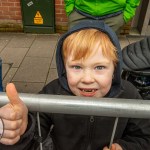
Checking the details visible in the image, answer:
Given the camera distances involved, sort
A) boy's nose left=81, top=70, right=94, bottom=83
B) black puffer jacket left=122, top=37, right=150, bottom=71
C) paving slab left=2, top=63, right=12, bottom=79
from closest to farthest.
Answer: boy's nose left=81, top=70, right=94, bottom=83 < black puffer jacket left=122, top=37, right=150, bottom=71 < paving slab left=2, top=63, right=12, bottom=79

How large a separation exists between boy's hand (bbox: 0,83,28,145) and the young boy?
84mm

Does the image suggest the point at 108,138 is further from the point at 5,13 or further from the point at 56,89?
the point at 5,13

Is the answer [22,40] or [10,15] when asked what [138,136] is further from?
[10,15]

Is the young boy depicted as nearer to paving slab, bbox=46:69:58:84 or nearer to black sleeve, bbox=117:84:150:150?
black sleeve, bbox=117:84:150:150

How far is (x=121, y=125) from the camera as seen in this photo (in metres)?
1.45

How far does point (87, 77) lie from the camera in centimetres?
124

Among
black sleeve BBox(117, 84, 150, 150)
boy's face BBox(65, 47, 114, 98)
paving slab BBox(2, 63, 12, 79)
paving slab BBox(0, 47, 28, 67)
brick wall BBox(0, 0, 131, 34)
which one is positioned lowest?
paving slab BBox(0, 47, 28, 67)

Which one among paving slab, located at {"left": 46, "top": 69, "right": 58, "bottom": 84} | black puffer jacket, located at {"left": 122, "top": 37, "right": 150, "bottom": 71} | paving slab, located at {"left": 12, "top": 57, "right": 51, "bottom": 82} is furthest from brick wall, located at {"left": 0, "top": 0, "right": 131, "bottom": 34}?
black puffer jacket, located at {"left": 122, "top": 37, "right": 150, "bottom": 71}

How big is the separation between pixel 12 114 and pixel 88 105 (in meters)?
0.29

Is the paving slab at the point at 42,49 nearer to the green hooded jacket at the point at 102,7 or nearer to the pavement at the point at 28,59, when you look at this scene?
the pavement at the point at 28,59

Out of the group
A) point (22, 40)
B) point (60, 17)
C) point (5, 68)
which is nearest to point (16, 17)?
point (22, 40)

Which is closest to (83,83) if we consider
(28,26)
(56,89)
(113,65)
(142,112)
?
(113,65)

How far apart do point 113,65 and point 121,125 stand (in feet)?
1.23

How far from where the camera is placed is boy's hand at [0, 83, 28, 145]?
88 cm
